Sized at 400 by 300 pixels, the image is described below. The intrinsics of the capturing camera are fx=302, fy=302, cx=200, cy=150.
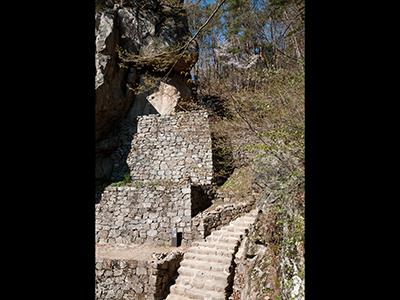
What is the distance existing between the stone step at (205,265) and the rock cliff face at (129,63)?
5176mm

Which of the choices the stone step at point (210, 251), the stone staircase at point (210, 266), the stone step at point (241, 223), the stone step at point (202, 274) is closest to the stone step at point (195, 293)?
the stone staircase at point (210, 266)

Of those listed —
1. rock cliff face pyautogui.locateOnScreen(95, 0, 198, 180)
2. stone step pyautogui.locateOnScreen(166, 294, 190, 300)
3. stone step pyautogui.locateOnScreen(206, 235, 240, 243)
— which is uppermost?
rock cliff face pyautogui.locateOnScreen(95, 0, 198, 180)

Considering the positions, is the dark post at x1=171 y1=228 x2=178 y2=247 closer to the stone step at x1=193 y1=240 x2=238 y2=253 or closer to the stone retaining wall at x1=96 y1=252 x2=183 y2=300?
the stone step at x1=193 y1=240 x2=238 y2=253

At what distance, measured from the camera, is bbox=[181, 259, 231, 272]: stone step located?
620 cm

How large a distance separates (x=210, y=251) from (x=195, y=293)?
1180mm

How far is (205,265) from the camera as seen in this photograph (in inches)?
253

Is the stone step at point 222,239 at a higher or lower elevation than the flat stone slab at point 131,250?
higher

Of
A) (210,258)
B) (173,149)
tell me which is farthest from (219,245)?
(173,149)

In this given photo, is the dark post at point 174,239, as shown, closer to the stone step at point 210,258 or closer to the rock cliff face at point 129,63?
the stone step at point 210,258

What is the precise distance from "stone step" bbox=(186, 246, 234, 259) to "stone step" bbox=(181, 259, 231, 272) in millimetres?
277

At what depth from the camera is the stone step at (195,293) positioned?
18.4ft

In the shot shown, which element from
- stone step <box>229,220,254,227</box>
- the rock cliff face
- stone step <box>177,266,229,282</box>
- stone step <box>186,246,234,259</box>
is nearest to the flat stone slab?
stone step <box>186,246,234,259</box>
